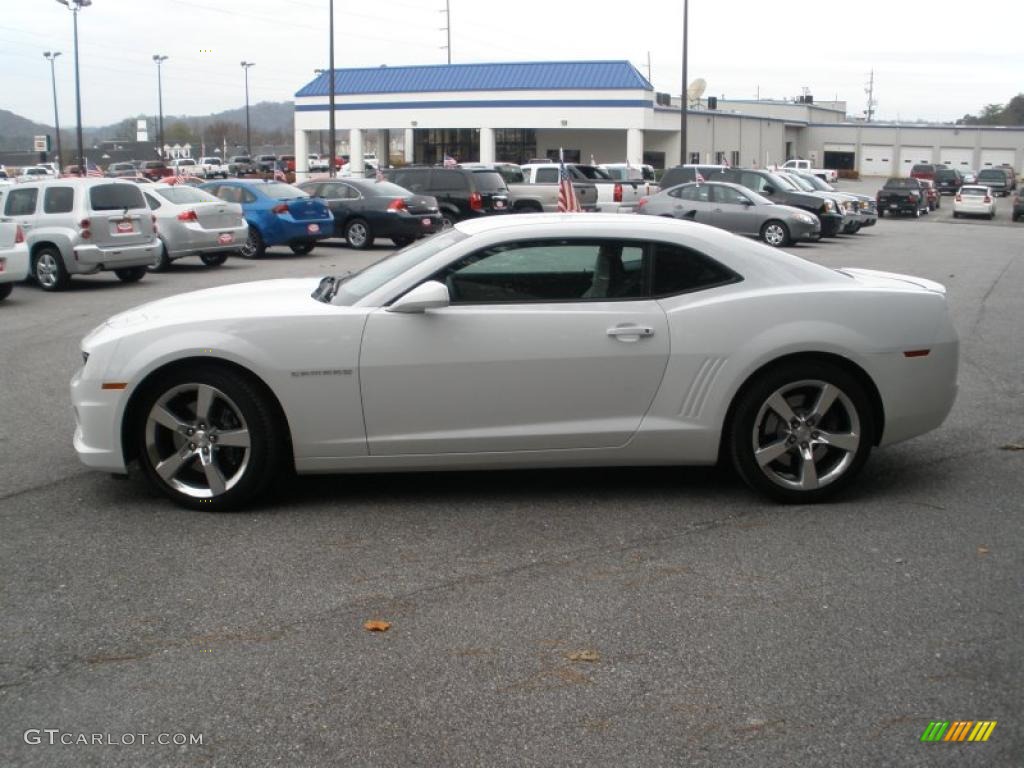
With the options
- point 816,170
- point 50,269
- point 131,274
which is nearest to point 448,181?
point 131,274

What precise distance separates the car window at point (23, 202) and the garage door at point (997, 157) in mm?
91271

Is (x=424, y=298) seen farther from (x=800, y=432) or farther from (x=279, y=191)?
(x=279, y=191)

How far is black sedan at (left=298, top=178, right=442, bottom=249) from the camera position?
24.4m

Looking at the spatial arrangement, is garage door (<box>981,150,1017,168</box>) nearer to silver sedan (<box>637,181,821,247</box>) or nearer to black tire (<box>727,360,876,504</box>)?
silver sedan (<box>637,181,821,247</box>)

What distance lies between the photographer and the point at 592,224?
583 cm

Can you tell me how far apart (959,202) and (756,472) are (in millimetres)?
44360

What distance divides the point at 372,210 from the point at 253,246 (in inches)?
122

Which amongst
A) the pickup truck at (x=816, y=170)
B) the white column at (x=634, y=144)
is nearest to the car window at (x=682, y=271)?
the white column at (x=634, y=144)

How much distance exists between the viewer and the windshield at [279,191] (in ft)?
74.4

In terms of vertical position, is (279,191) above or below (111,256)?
above

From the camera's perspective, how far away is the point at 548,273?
5711mm

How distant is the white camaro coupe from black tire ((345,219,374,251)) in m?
19.0

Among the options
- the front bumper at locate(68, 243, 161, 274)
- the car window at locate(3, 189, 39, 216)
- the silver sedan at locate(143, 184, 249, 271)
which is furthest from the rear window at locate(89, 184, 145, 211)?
the silver sedan at locate(143, 184, 249, 271)

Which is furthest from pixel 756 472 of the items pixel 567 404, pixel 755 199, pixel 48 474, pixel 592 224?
pixel 755 199
